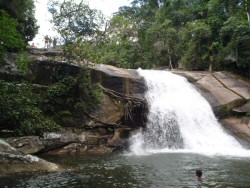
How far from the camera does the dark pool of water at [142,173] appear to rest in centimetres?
948

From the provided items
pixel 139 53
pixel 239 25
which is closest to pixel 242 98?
pixel 239 25

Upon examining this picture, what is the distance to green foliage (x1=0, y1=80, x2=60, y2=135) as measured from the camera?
15641 millimetres

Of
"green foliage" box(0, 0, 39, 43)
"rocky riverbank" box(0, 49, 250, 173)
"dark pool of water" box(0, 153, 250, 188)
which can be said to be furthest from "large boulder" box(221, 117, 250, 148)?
"green foliage" box(0, 0, 39, 43)

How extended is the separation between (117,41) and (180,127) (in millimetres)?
14504

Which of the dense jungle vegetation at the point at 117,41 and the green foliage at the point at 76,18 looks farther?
the green foliage at the point at 76,18

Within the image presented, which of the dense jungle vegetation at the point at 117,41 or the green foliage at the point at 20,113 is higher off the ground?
the dense jungle vegetation at the point at 117,41

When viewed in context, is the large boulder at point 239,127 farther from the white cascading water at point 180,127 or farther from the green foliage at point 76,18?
the green foliage at point 76,18

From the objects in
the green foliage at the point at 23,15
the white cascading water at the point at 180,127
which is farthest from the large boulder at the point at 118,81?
the green foliage at the point at 23,15

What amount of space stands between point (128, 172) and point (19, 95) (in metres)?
8.02

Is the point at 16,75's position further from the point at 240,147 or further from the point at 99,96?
the point at 240,147

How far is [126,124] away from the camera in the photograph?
19.8 metres

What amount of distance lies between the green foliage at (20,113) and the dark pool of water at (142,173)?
2177 mm

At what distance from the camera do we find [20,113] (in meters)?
16.0

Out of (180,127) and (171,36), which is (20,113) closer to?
(180,127)
